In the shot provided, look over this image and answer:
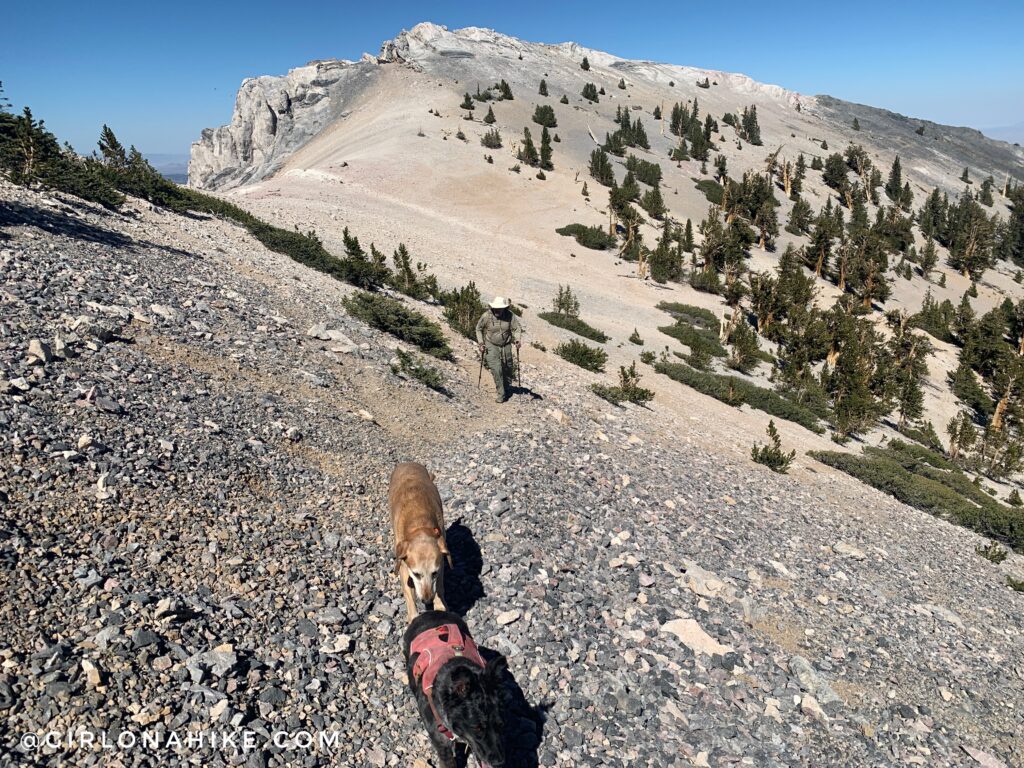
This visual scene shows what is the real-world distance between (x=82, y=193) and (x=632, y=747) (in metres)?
20.1

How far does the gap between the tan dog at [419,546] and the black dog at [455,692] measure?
77cm

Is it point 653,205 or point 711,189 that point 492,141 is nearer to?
point 653,205

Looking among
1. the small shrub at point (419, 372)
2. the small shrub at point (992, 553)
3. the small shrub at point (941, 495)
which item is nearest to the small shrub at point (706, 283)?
the small shrub at point (941, 495)

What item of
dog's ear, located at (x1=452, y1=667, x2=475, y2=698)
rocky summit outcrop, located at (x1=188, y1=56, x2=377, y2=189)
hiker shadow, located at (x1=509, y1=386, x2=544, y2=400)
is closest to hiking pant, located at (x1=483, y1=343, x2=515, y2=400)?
hiker shadow, located at (x1=509, y1=386, x2=544, y2=400)

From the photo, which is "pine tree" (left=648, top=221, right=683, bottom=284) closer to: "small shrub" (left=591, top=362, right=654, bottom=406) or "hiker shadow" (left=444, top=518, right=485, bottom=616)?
"small shrub" (left=591, top=362, right=654, bottom=406)

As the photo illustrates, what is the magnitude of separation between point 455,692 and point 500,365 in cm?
893

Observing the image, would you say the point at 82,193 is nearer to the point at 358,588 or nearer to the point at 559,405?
the point at 559,405

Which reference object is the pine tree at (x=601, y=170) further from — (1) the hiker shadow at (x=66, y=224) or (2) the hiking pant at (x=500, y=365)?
(1) the hiker shadow at (x=66, y=224)

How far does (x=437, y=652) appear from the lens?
4273mm

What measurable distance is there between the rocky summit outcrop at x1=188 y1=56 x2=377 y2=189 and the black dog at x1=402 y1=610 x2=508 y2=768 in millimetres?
78647

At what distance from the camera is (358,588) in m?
6.18

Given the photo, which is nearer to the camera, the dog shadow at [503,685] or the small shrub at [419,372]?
the dog shadow at [503,685]

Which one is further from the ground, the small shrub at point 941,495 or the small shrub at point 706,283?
the small shrub at point 706,283

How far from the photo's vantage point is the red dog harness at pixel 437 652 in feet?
13.5
